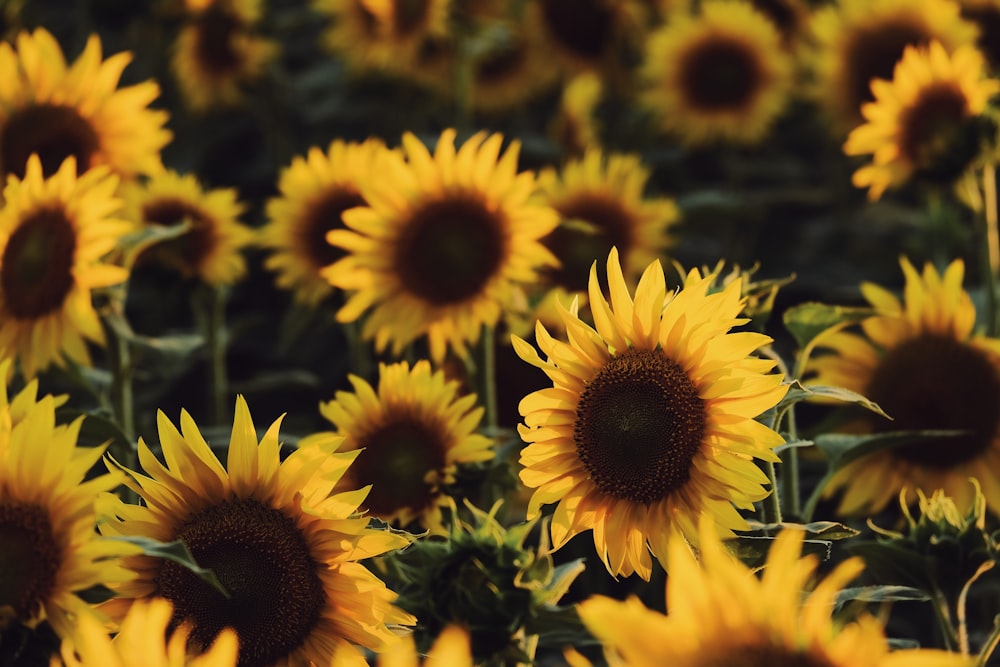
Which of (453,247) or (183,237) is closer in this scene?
(453,247)

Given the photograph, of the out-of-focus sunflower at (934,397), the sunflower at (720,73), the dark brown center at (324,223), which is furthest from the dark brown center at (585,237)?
the sunflower at (720,73)

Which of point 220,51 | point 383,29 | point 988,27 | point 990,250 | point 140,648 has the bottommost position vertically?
point 220,51

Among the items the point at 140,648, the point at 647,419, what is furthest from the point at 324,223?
the point at 140,648

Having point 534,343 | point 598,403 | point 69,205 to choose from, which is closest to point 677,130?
point 534,343

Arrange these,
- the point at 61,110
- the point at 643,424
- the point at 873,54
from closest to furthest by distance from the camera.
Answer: the point at 643,424
the point at 61,110
the point at 873,54

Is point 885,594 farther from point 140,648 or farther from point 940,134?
point 940,134

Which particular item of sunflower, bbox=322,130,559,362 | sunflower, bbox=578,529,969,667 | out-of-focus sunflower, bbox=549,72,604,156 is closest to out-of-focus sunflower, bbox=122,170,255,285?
sunflower, bbox=322,130,559,362

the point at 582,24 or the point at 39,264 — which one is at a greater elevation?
the point at 39,264

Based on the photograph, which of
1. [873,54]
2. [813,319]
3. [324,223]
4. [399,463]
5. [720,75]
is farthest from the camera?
[720,75]
